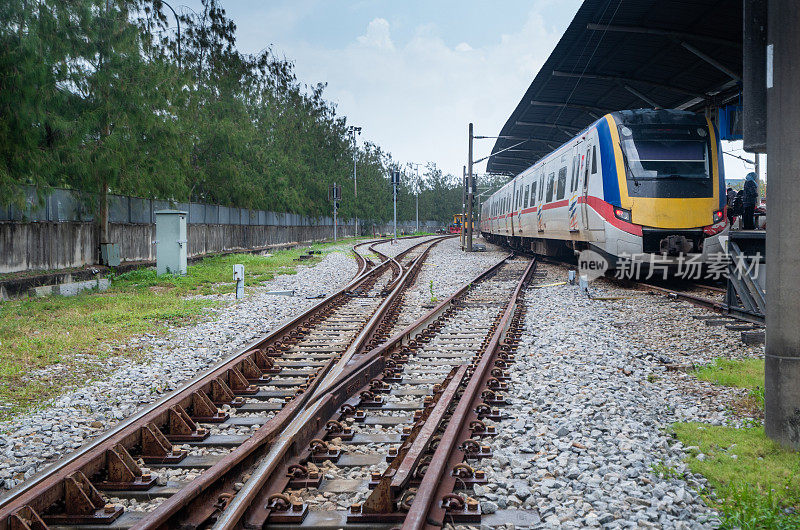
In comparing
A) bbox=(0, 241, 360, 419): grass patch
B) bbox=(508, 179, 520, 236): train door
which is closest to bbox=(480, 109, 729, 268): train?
bbox=(0, 241, 360, 419): grass patch

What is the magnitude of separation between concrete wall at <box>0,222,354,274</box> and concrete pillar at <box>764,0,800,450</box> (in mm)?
13908

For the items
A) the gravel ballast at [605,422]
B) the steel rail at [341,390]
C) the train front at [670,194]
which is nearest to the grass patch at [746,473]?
the gravel ballast at [605,422]

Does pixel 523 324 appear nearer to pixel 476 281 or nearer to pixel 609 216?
pixel 609 216

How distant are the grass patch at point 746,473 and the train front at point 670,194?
850 centimetres

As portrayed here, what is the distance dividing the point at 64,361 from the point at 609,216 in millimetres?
10012

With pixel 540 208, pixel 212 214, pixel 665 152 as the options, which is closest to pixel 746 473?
pixel 665 152

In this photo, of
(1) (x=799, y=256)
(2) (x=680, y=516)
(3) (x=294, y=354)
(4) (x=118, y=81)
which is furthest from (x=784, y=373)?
(4) (x=118, y=81)

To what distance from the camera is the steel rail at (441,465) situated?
10.4ft

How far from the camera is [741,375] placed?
20.5 feet

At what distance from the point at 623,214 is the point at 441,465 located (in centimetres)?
1025

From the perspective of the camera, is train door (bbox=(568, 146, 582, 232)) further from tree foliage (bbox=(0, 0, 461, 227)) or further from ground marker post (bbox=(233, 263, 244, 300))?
tree foliage (bbox=(0, 0, 461, 227))

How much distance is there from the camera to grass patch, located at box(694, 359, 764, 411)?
5543 millimetres

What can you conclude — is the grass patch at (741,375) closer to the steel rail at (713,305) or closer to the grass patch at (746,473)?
the grass patch at (746,473)

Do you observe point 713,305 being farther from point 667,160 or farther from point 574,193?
point 574,193
